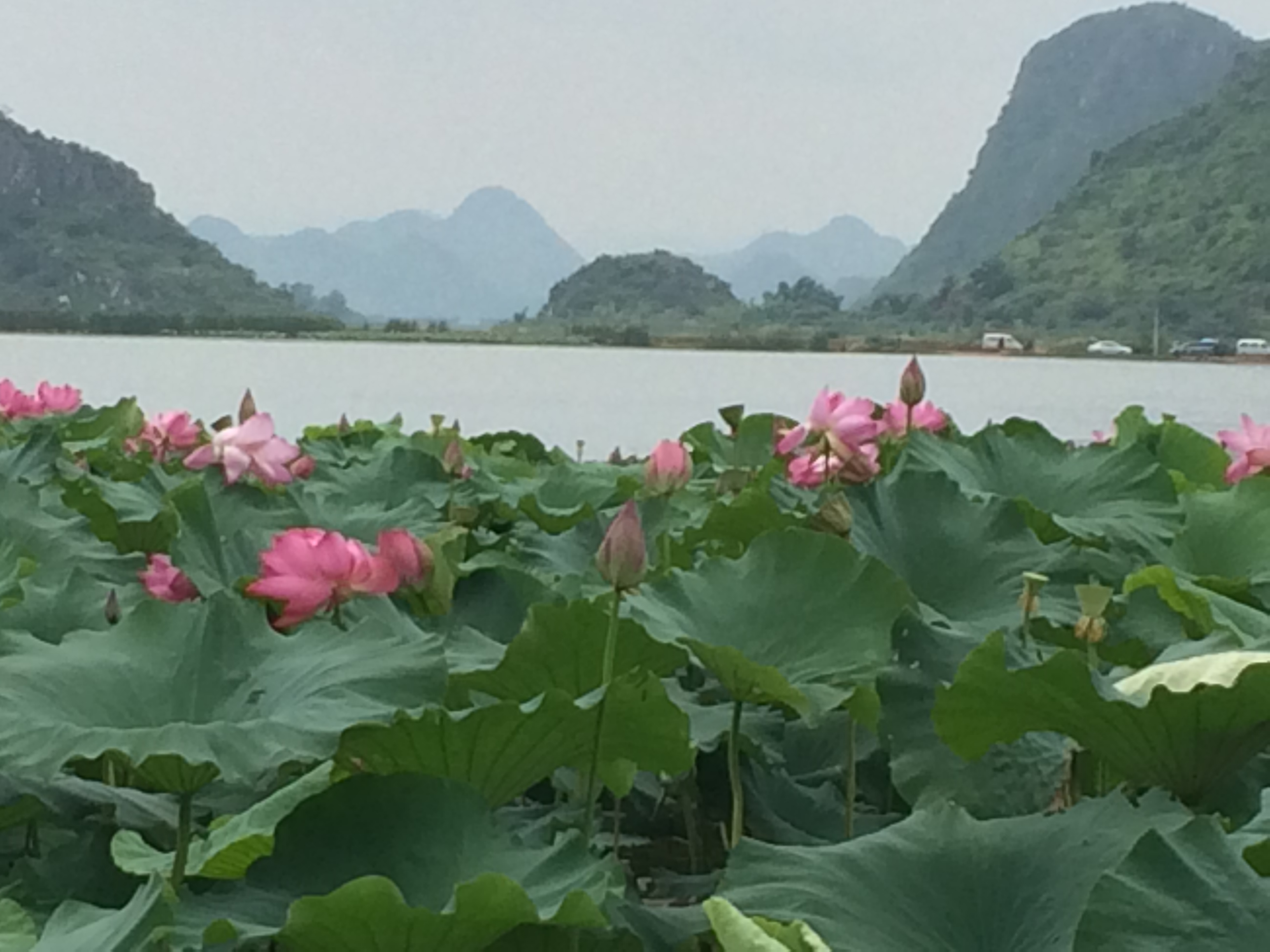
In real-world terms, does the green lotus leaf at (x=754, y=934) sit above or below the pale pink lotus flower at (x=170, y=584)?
above

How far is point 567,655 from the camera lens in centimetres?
74

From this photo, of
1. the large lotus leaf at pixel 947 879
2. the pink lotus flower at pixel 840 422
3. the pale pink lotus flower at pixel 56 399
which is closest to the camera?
the large lotus leaf at pixel 947 879

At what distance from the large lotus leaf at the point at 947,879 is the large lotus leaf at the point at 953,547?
41 centimetres

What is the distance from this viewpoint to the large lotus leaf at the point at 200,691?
0.58 m

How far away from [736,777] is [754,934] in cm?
31

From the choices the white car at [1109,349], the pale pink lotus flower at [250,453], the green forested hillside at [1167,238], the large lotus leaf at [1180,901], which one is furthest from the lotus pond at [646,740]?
the green forested hillside at [1167,238]

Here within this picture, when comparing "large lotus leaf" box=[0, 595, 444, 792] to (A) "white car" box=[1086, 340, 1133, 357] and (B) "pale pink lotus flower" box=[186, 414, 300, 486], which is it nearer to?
(B) "pale pink lotus flower" box=[186, 414, 300, 486]

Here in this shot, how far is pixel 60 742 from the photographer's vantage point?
59 centimetres

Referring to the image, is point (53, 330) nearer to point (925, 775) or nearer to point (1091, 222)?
point (925, 775)

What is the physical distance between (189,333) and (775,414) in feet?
14.6

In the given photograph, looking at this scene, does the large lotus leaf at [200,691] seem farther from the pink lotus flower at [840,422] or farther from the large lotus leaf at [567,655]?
the pink lotus flower at [840,422]

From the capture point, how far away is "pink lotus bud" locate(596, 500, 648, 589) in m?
0.68

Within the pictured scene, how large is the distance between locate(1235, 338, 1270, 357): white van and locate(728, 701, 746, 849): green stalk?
15.0 feet

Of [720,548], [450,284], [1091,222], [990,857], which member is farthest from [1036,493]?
[450,284]
